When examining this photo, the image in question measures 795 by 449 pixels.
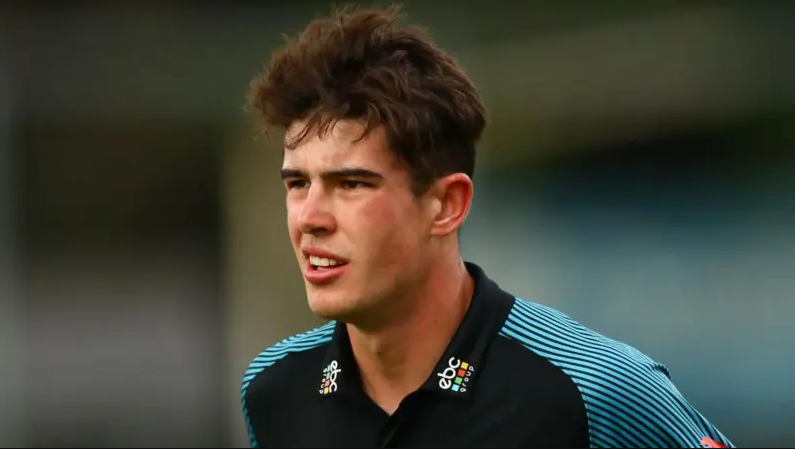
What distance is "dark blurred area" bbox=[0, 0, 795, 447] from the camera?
4102 mm

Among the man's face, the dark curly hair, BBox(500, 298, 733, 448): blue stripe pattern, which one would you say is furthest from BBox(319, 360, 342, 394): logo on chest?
the dark curly hair

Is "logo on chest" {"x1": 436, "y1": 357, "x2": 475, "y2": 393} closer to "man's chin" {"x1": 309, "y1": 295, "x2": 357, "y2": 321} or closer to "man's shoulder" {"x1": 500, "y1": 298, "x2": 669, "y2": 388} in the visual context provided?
"man's shoulder" {"x1": 500, "y1": 298, "x2": 669, "y2": 388}

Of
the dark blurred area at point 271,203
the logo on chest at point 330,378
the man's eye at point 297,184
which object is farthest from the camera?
the dark blurred area at point 271,203

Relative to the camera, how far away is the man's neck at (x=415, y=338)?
229 centimetres

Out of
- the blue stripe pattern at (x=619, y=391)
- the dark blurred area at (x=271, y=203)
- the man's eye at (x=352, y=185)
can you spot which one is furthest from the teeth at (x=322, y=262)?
the dark blurred area at (x=271, y=203)

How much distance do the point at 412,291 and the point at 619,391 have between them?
0.56m

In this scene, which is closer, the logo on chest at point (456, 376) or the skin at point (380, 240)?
the skin at point (380, 240)

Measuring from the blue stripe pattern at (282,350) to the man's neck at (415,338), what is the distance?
323mm

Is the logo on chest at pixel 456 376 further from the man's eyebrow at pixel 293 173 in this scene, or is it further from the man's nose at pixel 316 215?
the man's eyebrow at pixel 293 173

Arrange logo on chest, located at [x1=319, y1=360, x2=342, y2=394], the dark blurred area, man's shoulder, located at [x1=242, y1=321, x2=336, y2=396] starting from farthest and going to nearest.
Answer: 1. the dark blurred area
2. man's shoulder, located at [x1=242, y1=321, x2=336, y2=396]
3. logo on chest, located at [x1=319, y1=360, x2=342, y2=394]

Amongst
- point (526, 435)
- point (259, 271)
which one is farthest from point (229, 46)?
point (526, 435)

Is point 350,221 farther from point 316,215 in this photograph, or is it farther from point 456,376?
point 456,376

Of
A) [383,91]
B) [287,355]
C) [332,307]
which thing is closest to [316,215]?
[332,307]

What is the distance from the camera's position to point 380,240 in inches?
84.4
